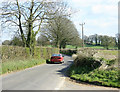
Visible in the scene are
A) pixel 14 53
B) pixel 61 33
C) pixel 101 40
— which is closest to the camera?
pixel 14 53

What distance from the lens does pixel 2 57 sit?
1399cm

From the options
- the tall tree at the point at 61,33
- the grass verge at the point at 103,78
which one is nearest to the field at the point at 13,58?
the grass verge at the point at 103,78

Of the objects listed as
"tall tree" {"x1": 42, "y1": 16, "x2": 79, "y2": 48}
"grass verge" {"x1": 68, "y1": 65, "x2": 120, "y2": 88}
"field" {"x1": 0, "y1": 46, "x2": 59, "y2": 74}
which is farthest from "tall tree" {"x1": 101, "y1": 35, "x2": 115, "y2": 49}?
"grass verge" {"x1": 68, "y1": 65, "x2": 120, "y2": 88}

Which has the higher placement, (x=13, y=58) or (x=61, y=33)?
(x=61, y=33)

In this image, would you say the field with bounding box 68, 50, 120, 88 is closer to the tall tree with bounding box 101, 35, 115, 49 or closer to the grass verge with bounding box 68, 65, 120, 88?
the grass verge with bounding box 68, 65, 120, 88

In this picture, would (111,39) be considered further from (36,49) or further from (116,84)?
(116,84)

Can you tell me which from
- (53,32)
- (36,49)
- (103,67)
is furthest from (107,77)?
(53,32)

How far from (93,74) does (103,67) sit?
1590mm

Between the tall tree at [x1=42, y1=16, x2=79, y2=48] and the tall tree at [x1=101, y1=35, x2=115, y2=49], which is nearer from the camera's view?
the tall tree at [x1=42, y1=16, x2=79, y2=48]

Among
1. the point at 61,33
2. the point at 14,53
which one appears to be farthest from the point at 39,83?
the point at 61,33

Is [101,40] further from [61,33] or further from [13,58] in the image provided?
[13,58]

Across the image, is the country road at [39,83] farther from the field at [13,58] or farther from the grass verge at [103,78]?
the field at [13,58]

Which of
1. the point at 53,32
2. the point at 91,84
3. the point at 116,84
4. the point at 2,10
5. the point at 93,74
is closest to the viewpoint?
the point at 116,84

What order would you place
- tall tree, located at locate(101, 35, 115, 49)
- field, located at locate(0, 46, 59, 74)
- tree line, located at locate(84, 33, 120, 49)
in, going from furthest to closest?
tree line, located at locate(84, 33, 120, 49) → tall tree, located at locate(101, 35, 115, 49) → field, located at locate(0, 46, 59, 74)
